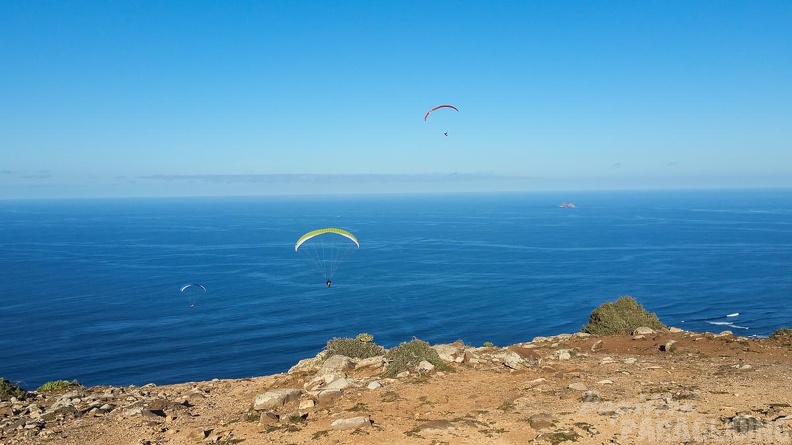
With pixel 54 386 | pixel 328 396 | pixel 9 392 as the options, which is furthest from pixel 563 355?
pixel 9 392

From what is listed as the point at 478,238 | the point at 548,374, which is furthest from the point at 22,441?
the point at 478,238

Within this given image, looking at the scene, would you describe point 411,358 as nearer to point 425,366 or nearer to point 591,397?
point 425,366

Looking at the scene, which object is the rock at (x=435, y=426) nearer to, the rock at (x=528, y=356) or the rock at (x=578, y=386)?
the rock at (x=578, y=386)

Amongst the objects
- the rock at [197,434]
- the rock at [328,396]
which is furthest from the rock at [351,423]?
the rock at [197,434]

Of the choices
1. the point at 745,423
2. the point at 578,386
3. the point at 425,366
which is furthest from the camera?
the point at 425,366

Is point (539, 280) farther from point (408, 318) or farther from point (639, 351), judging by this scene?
point (639, 351)

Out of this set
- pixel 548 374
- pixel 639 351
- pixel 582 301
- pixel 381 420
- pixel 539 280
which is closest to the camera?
pixel 381 420
